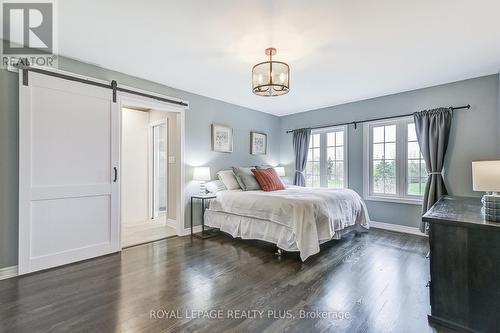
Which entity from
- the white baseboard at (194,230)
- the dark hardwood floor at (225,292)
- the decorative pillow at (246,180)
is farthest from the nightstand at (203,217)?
the dark hardwood floor at (225,292)

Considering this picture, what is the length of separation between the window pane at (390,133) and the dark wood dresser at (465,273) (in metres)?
2.75

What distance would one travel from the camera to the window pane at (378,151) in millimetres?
4348

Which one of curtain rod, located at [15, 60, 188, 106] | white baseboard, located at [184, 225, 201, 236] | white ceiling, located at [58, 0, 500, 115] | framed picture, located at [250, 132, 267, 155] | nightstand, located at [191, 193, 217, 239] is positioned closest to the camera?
white ceiling, located at [58, 0, 500, 115]

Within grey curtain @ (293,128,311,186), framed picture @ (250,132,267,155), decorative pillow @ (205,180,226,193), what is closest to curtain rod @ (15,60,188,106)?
decorative pillow @ (205,180,226,193)

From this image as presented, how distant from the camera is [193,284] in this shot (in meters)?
2.27

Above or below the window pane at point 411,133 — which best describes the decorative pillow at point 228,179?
below

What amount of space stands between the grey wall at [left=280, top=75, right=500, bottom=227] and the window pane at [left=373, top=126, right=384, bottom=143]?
223 millimetres

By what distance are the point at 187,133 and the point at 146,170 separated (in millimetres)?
1730

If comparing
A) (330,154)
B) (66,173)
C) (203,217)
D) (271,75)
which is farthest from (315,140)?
(66,173)

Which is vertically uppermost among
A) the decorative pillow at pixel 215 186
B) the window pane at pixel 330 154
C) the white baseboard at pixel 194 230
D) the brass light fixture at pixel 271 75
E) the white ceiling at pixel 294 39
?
the white ceiling at pixel 294 39

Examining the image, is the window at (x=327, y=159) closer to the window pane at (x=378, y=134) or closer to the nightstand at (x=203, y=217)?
the window pane at (x=378, y=134)

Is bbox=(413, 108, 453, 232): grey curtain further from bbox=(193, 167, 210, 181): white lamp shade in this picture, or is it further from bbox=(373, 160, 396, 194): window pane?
bbox=(193, 167, 210, 181): white lamp shade

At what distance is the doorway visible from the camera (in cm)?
446

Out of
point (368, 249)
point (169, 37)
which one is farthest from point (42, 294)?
point (368, 249)
